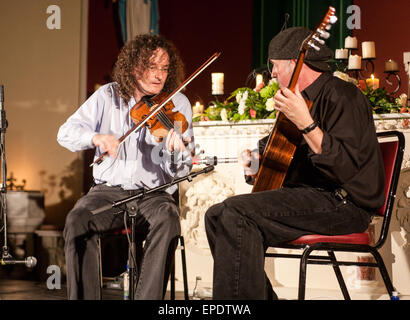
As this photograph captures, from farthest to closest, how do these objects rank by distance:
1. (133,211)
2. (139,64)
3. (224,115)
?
(224,115)
(139,64)
(133,211)

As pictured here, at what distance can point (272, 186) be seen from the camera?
80.4 inches

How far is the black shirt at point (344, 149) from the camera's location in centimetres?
→ 182

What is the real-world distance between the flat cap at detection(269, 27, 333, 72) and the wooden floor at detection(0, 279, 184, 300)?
1.77 meters

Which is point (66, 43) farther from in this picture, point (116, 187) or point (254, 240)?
point (254, 240)

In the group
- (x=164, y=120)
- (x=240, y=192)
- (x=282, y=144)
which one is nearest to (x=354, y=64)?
(x=240, y=192)

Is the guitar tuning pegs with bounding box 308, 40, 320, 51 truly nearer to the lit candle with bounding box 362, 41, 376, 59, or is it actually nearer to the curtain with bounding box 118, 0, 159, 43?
the lit candle with bounding box 362, 41, 376, 59

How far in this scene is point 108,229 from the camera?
2.41 m

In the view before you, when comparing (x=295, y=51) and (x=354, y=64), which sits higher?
(x=354, y=64)

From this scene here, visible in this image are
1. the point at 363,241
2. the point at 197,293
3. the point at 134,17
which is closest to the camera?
the point at 363,241

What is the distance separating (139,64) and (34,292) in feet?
5.96

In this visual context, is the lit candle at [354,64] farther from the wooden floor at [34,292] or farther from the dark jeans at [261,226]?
the dark jeans at [261,226]

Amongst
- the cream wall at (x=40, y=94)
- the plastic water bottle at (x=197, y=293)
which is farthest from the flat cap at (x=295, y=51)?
the cream wall at (x=40, y=94)

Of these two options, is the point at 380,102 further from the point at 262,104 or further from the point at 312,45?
the point at 312,45

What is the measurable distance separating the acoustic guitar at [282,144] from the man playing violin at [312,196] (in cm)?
7
